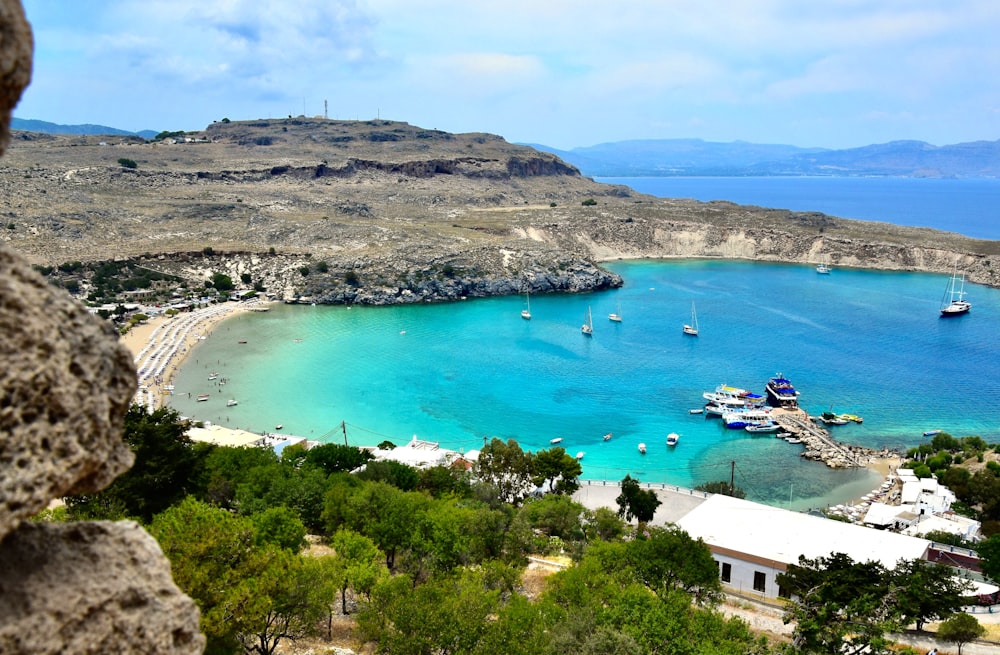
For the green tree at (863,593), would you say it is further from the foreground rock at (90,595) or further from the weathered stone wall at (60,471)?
the weathered stone wall at (60,471)

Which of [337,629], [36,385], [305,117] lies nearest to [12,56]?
[36,385]

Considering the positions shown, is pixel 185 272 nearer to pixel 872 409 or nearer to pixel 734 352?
pixel 734 352

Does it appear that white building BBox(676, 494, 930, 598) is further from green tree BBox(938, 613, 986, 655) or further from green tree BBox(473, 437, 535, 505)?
green tree BBox(473, 437, 535, 505)

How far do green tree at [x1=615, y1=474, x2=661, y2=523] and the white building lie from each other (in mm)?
2960

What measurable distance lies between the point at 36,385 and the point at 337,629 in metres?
15.4

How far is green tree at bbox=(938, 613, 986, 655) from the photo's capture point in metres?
18.7

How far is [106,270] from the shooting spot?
7656 centimetres

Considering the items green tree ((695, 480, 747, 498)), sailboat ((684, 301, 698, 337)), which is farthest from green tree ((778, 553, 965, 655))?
sailboat ((684, 301, 698, 337))

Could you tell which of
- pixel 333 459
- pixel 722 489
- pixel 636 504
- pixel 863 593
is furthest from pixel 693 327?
pixel 863 593

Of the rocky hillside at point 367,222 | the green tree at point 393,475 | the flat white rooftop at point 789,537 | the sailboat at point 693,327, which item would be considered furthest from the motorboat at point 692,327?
the green tree at point 393,475

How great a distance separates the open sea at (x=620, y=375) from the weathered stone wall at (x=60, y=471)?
3624cm

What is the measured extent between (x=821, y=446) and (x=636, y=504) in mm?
18480

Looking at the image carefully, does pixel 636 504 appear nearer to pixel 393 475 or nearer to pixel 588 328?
pixel 393 475

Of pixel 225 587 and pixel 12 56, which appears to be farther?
Result: pixel 225 587
